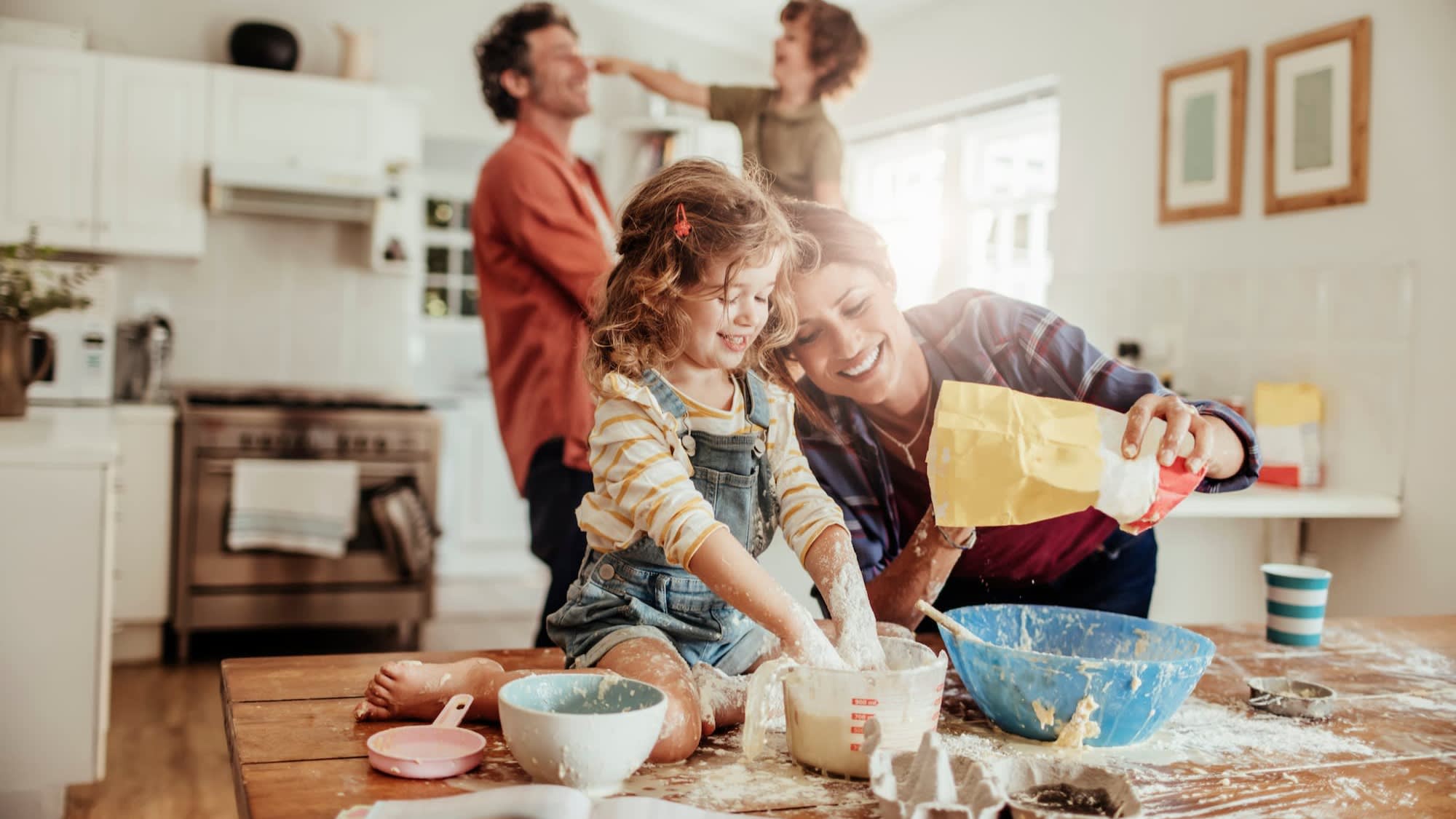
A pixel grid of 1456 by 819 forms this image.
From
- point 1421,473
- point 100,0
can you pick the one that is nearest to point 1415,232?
point 1421,473

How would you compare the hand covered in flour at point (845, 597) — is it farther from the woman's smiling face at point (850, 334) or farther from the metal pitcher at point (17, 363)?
the metal pitcher at point (17, 363)

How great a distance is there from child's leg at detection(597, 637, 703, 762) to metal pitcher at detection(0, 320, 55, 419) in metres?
2.14

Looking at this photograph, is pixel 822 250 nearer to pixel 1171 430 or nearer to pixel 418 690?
pixel 1171 430

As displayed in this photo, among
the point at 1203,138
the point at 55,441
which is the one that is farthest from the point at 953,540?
the point at 1203,138

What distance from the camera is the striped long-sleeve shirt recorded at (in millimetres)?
1073

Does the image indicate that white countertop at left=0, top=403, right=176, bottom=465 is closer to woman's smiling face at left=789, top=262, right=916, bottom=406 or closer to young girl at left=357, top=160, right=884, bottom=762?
young girl at left=357, top=160, right=884, bottom=762

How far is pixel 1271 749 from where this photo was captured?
3.52 ft

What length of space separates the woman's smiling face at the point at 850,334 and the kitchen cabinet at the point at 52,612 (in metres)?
1.61

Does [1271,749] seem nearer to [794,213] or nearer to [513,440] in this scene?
[794,213]

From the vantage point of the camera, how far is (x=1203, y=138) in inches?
118

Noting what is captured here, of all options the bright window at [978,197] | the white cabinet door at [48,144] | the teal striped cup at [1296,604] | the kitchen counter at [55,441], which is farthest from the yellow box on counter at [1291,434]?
the white cabinet door at [48,144]

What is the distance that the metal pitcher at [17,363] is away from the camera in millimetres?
2576

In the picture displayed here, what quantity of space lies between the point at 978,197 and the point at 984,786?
347 centimetres

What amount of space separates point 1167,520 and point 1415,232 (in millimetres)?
880
